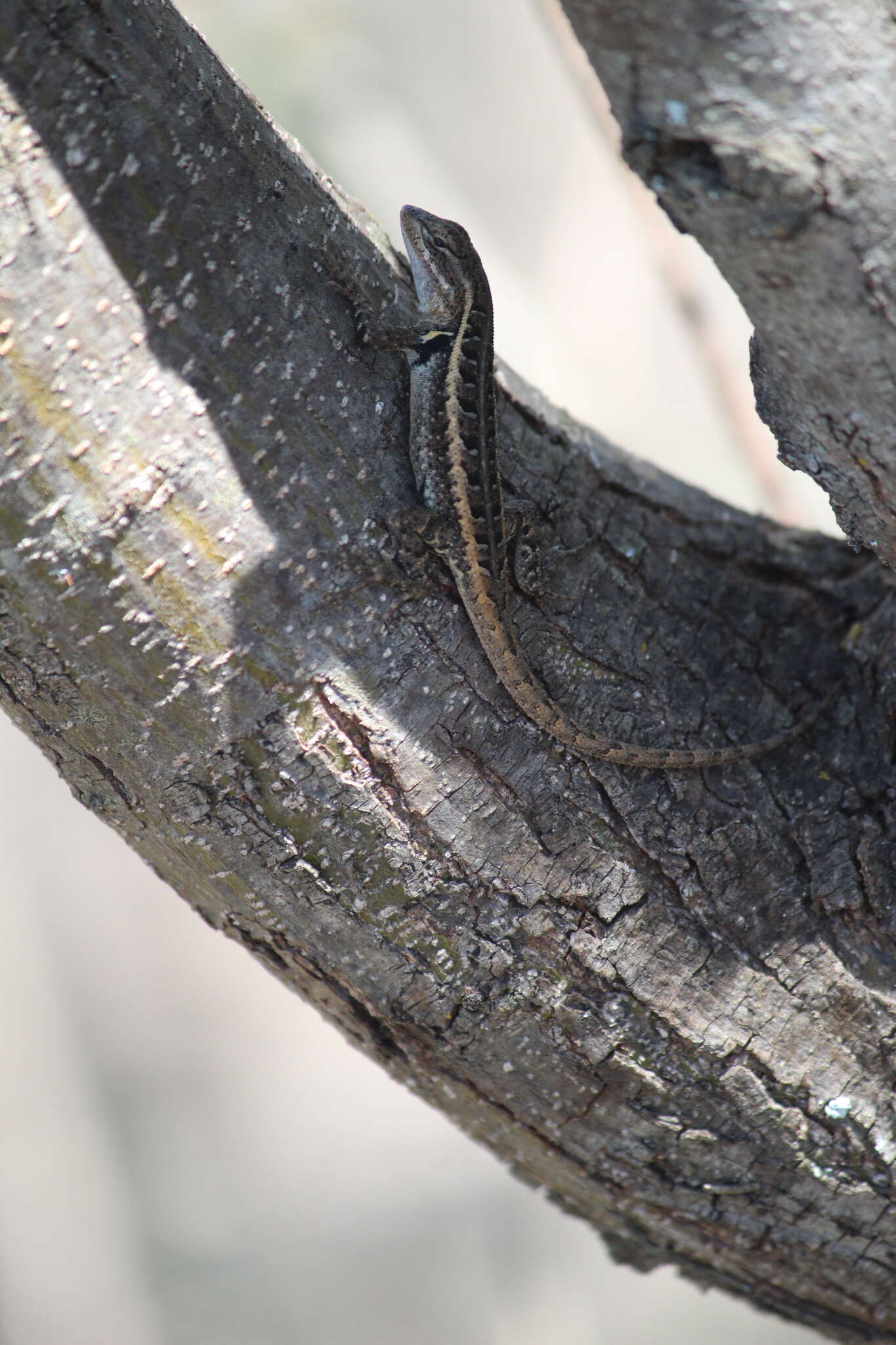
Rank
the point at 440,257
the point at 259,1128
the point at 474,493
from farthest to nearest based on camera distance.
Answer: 1. the point at 259,1128
2. the point at 440,257
3. the point at 474,493

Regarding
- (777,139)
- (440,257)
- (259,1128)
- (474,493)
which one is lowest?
(259,1128)

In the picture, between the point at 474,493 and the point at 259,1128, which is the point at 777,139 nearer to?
the point at 474,493

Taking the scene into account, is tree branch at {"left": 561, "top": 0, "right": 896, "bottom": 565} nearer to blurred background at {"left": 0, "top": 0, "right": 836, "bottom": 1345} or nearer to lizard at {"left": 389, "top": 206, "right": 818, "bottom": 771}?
lizard at {"left": 389, "top": 206, "right": 818, "bottom": 771}

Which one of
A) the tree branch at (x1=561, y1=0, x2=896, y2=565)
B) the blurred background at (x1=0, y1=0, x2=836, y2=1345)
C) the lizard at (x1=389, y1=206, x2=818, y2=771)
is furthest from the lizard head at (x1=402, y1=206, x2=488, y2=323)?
the blurred background at (x1=0, y1=0, x2=836, y2=1345)

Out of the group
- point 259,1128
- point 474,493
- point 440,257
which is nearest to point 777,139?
point 474,493

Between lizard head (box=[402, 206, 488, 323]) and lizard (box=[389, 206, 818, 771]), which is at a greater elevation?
lizard head (box=[402, 206, 488, 323])

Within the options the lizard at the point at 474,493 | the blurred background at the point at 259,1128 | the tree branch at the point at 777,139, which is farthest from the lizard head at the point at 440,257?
the blurred background at the point at 259,1128

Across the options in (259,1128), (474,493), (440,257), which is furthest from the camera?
(259,1128)
